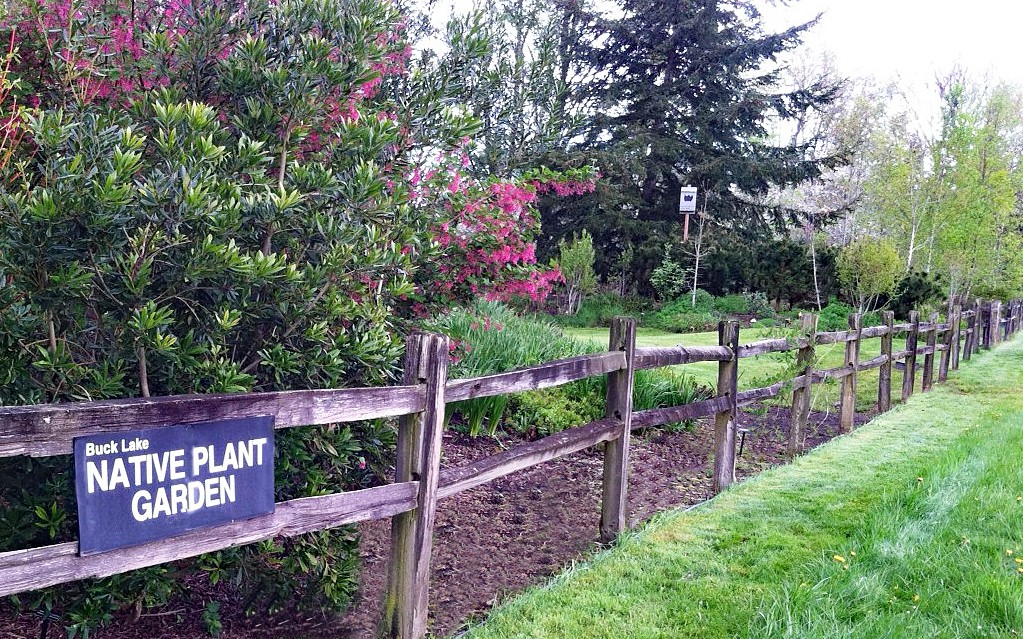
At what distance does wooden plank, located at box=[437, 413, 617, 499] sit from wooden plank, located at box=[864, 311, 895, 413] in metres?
6.78

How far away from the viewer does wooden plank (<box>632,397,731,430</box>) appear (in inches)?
195

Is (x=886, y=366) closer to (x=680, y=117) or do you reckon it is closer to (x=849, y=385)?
(x=849, y=385)

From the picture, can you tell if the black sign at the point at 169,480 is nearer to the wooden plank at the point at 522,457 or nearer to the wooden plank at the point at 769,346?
the wooden plank at the point at 522,457

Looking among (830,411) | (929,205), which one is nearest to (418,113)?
(830,411)

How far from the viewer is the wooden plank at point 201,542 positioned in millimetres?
1951

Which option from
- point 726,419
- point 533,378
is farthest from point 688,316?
point 533,378

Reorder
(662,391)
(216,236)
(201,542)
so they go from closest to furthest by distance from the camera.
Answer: (201,542) → (216,236) → (662,391)

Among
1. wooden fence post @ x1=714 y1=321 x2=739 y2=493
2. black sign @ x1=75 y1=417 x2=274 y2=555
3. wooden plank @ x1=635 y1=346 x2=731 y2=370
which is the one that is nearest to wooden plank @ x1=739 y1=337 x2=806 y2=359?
wooden fence post @ x1=714 y1=321 x2=739 y2=493

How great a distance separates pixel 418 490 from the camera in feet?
10.3

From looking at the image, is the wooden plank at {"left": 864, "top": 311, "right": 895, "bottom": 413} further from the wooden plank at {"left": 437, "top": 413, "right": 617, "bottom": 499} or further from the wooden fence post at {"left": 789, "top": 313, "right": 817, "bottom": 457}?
the wooden plank at {"left": 437, "top": 413, "right": 617, "bottom": 499}

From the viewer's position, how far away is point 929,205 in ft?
66.2

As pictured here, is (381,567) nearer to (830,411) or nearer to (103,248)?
(103,248)

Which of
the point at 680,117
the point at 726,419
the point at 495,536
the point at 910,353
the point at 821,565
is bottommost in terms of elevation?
the point at 495,536

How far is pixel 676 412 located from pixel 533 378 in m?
1.85
